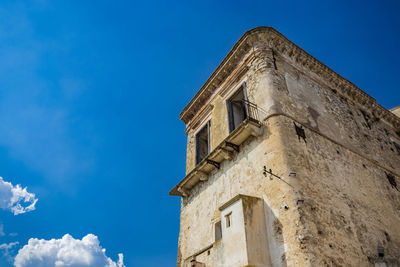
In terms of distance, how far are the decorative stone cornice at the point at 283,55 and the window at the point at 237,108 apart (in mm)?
1191

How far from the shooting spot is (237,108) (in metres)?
11.0

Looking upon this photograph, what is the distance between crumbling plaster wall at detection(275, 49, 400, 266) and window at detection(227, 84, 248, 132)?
1.75 m

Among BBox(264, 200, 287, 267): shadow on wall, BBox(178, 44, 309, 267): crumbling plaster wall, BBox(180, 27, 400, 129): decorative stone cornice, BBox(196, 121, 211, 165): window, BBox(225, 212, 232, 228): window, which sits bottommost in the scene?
BBox(264, 200, 287, 267): shadow on wall

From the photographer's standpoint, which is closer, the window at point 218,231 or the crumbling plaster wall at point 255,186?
the crumbling plaster wall at point 255,186

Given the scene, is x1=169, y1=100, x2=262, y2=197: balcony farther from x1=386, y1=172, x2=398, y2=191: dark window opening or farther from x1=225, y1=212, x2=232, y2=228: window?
x1=386, y1=172, x2=398, y2=191: dark window opening

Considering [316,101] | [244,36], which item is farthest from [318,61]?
[244,36]

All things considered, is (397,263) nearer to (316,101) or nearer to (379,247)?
(379,247)

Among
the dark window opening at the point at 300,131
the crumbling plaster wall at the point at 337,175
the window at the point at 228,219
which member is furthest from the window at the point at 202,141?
the window at the point at 228,219

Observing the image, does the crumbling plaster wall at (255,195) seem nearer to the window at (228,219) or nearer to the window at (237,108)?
the window at (228,219)

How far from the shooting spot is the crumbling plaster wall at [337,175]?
6055 millimetres

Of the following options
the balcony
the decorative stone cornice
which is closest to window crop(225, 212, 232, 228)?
the balcony

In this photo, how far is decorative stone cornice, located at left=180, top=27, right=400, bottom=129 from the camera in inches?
402

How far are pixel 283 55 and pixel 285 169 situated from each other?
17.1ft

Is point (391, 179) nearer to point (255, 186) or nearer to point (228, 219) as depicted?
point (255, 186)
